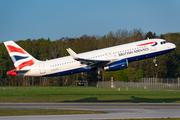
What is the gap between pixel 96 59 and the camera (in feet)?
147

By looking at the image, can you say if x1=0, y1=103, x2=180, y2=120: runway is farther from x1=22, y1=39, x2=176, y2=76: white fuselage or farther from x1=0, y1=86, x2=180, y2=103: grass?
x1=22, y1=39, x2=176, y2=76: white fuselage

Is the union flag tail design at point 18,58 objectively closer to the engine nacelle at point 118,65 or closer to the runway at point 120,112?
the runway at point 120,112

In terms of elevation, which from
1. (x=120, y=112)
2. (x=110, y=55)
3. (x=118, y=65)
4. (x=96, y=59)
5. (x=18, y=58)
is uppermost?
(x=110, y=55)

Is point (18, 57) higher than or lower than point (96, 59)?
higher

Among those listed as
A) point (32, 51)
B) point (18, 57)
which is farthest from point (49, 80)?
point (18, 57)

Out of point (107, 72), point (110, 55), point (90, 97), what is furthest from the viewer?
point (107, 72)

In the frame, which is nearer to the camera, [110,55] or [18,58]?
[110,55]

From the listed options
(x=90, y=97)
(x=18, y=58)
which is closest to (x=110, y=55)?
(x=90, y=97)

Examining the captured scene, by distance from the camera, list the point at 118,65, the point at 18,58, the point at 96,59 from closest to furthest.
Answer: the point at 118,65 < the point at 96,59 < the point at 18,58

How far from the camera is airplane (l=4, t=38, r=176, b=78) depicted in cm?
4325

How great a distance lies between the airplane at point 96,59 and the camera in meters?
43.2

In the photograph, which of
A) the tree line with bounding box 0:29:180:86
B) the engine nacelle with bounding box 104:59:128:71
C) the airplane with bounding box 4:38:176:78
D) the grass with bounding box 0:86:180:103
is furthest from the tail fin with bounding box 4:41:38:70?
the tree line with bounding box 0:29:180:86

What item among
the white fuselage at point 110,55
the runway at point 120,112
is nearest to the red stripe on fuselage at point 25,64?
the white fuselage at point 110,55

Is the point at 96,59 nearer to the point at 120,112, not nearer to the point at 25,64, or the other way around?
the point at 25,64
